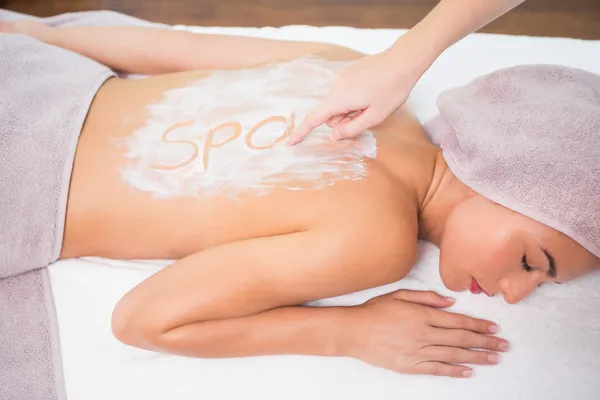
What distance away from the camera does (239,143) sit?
3.56 ft

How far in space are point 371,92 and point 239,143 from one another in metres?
0.28

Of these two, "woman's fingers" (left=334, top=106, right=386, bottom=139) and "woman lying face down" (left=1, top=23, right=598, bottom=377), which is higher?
"woman's fingers" (left=334, top=106, right=386, bottom=139)

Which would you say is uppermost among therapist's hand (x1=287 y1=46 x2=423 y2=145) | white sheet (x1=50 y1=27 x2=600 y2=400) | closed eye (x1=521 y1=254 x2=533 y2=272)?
therapist's hand (x1=287 y1=46 x2=423 y2=145)

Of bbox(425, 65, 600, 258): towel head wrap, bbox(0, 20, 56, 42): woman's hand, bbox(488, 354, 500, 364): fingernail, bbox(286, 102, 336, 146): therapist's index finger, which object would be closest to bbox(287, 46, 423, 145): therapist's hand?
bbox(286, 102, 336, 146): therapist's index finger

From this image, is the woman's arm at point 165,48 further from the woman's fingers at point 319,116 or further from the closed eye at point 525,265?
the closed eye at point 525,265

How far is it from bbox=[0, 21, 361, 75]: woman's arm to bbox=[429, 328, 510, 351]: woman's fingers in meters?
0.67

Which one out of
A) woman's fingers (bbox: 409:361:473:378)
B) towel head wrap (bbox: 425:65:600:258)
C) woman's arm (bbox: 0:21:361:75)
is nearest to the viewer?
towel head wrap (bbox: 425:65:600:258)

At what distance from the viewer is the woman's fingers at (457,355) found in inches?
41.1

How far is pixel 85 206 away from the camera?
3.55 ft

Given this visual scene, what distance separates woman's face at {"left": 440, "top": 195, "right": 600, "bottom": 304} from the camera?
99 centimetres

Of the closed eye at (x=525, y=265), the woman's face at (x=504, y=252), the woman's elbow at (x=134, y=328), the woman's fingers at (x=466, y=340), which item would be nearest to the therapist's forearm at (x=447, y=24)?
the woman's face at (x=504, y=252)

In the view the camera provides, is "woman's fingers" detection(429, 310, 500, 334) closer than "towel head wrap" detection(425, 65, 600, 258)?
No

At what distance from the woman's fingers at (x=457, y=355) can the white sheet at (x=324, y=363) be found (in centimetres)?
2

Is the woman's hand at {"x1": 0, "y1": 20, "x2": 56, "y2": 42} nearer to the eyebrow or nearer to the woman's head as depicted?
the woman's head
